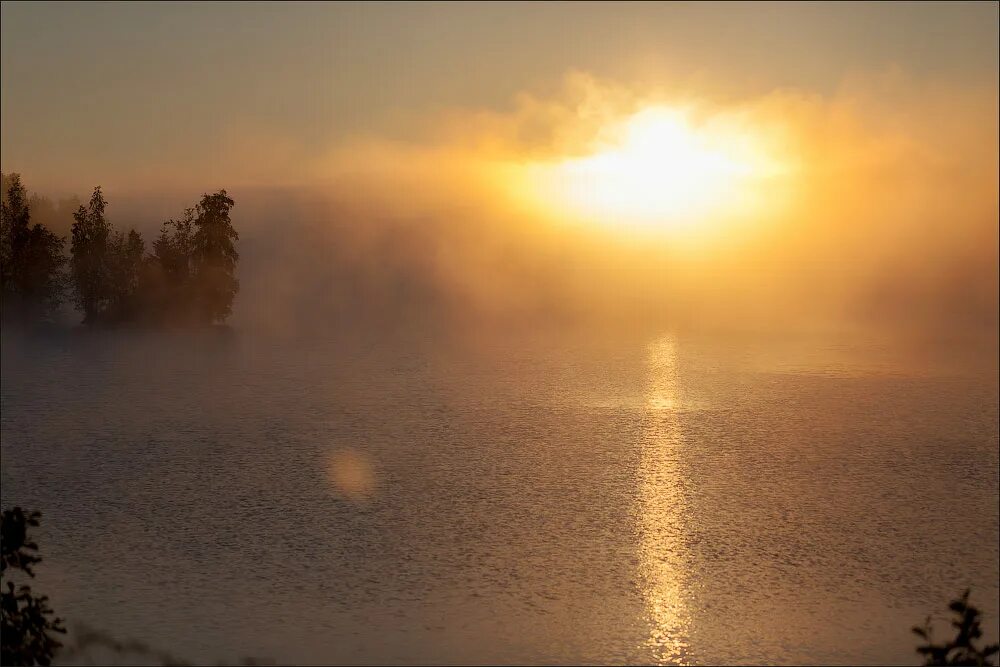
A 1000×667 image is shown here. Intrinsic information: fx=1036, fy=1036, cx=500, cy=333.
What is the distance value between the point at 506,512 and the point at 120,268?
94288mm

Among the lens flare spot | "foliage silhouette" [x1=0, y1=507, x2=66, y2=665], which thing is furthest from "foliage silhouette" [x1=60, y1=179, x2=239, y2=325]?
"foliage silhouette" [x1=0, y1=507, x2=66, y2=665]

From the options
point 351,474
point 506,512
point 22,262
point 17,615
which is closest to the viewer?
point 17,615

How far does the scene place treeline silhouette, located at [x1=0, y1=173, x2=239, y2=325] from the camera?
395 feet

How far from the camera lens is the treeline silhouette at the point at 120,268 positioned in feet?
395

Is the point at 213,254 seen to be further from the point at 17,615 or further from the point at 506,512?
the point at 17,615

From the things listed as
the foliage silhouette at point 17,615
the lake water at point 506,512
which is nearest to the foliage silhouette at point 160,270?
the lake water at point 506,512

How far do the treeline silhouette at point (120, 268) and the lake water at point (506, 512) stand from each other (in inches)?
1339

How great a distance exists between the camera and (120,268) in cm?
12544

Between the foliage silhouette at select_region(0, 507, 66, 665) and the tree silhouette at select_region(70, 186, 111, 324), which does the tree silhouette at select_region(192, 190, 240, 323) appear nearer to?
the tree silhouette at select_region(70, 186, 111, 324)

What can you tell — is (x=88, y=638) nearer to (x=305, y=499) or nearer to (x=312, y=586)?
(x=312, y=586)

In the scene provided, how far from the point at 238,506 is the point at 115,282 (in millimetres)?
88853

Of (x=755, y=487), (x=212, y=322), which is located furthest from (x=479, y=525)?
(x=212, y=322)

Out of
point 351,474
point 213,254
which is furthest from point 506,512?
point 213,254

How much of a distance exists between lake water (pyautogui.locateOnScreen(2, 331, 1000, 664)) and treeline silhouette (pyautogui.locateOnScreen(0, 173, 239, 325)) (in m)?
34.0
